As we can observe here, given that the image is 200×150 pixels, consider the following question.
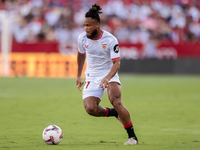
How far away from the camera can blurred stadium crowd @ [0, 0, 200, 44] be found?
22469 millimetres

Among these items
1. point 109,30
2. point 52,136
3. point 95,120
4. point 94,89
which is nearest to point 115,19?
point 109,30

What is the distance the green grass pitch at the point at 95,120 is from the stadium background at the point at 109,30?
20.4ft

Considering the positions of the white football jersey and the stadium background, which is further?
the stadium background

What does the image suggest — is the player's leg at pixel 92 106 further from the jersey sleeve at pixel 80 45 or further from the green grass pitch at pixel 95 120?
the jersey sleeve at pixel 80 45

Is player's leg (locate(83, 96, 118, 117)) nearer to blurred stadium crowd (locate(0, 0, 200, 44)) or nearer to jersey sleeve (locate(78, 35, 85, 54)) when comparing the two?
jersey sleeve (locate(78, 35, 85, 54))

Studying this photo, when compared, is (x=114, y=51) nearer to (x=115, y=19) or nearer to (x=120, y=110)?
(x=120, y=110)

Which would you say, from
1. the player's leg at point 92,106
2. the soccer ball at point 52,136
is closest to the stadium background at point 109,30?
the player's leg at point 92,106

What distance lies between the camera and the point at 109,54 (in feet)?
21.2

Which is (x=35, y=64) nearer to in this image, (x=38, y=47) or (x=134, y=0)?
(x=38, y=47)

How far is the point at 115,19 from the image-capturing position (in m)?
22.8

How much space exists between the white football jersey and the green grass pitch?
1.09 m

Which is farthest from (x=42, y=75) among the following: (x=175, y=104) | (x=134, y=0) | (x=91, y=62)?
(x=91, y=62)

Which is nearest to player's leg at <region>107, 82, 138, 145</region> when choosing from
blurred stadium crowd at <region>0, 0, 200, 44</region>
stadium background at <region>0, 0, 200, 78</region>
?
stadium background at <region>0, 0, 200, 78</region>

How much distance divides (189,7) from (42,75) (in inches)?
376
